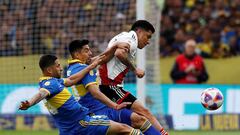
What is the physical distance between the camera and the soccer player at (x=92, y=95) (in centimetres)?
1047

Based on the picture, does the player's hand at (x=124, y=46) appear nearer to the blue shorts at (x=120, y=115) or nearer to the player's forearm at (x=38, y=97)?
the blue shorts at (x=120, y=115)

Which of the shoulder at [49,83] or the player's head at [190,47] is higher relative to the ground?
the player's head at [190,47]

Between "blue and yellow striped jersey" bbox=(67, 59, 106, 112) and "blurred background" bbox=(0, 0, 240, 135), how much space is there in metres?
6.09

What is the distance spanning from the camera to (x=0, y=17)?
755 inches

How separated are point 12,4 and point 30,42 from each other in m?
1.06

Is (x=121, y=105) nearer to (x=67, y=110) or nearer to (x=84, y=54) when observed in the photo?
(x=67, y=110)

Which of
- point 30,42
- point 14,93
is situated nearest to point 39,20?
point 30,42

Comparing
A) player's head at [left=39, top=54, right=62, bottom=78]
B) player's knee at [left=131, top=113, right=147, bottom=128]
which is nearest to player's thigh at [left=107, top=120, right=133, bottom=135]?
player's knee at [left=131, top=113, right=147, bottom=128]

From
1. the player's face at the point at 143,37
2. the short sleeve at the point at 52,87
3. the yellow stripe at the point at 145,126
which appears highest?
the player's face at the point at 143,37

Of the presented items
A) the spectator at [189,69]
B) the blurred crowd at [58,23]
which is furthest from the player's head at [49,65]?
the spectator at [189,69]

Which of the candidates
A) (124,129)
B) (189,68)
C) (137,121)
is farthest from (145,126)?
(189,68)

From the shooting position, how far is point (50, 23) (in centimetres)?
1916

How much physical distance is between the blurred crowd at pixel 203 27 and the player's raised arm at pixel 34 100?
11102 millimetres

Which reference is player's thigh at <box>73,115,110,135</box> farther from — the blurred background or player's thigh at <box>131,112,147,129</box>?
the blurred background
